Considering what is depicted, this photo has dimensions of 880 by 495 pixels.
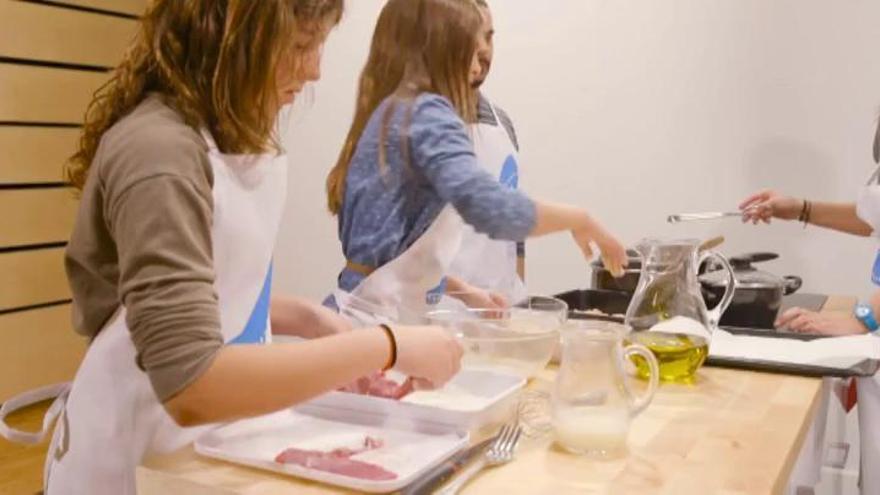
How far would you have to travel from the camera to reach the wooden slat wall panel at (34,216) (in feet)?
10.6

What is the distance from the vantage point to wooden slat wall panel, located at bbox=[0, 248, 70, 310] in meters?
3.23

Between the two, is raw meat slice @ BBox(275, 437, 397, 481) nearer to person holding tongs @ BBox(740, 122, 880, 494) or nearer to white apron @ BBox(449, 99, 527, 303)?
person holding tongs @ BBox(740, 122, 880, 494)

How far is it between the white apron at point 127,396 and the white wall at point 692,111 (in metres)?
2.04

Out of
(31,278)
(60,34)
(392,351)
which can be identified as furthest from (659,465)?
(60,34)

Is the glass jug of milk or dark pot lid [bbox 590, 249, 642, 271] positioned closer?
the glass jug of milk

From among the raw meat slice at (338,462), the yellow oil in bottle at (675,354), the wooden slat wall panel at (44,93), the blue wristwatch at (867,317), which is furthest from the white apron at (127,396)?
the wooden slat wall panel at (44,93)

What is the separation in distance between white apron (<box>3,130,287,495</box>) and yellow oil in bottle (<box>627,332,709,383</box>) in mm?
510

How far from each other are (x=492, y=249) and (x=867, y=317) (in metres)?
0.78

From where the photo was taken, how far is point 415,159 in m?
1.60

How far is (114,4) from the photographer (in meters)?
3.55

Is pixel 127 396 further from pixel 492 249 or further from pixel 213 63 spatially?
pixel 492 249

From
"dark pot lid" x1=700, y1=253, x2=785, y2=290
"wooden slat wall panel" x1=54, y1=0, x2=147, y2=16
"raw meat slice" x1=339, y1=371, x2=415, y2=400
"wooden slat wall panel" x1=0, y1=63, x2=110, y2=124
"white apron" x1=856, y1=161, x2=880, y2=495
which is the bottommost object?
"white apron" x1=856, y1=161, x2=880, y2=495

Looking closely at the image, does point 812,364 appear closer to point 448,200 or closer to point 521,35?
point 448,200

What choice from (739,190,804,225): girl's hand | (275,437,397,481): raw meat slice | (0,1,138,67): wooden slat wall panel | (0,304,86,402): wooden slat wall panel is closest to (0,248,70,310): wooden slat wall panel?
(0,304,86,402): wooden slat wall panel
